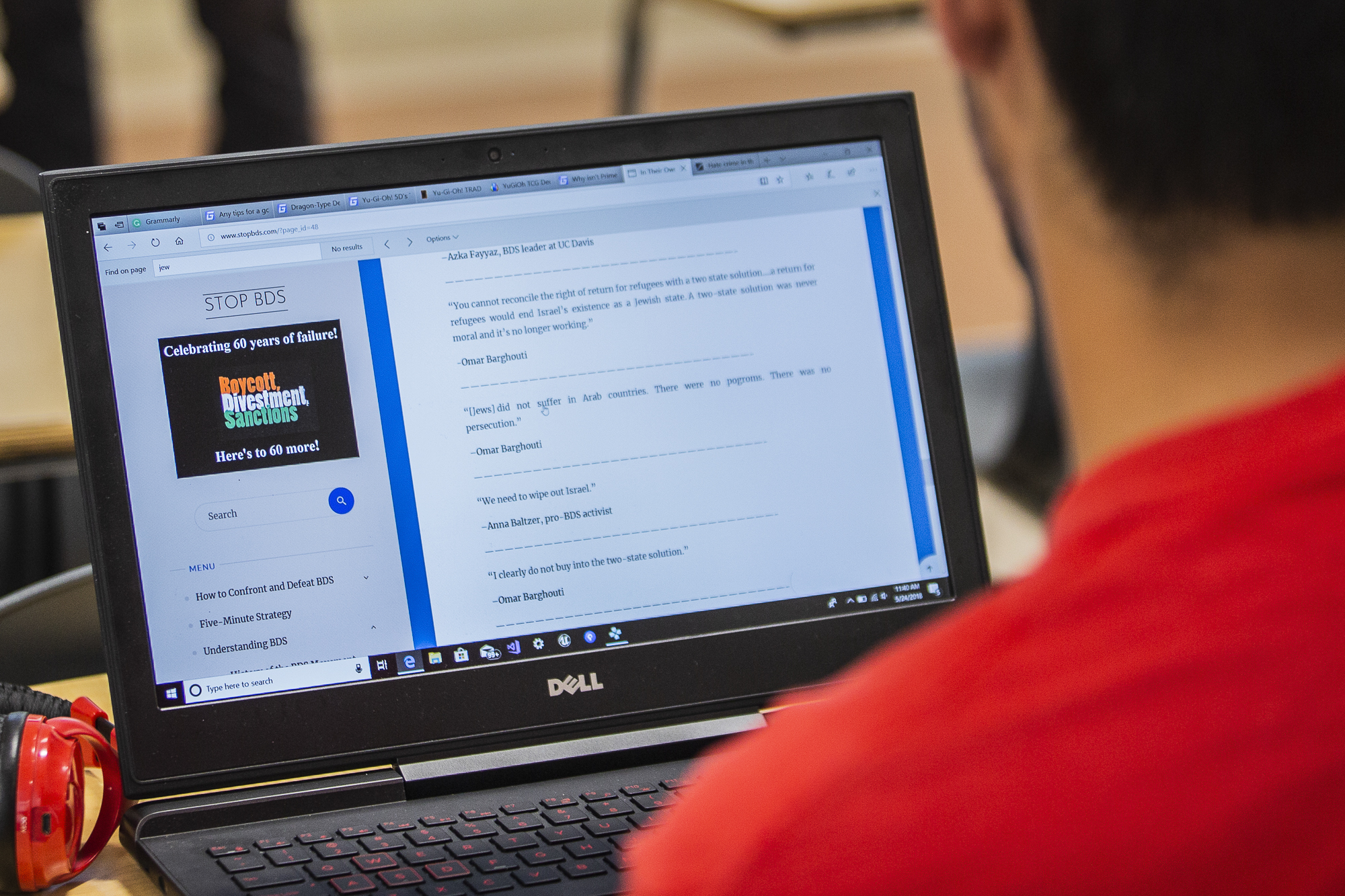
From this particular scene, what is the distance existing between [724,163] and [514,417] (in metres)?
0.19

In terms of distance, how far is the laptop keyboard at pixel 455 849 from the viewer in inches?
26.2

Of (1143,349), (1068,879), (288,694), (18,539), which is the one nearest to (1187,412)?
(1143,349)

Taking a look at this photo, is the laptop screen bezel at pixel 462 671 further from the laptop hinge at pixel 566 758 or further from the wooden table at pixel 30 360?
the wooden table at pixel 30 360

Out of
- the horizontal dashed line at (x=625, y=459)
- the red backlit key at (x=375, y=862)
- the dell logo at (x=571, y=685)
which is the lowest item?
the red backlit key at (x=375, y=862)

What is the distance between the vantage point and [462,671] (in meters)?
0.77

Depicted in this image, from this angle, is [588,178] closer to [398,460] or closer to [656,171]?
[656,171]

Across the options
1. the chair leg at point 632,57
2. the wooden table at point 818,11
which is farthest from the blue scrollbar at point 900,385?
the chair leg at point 632,57

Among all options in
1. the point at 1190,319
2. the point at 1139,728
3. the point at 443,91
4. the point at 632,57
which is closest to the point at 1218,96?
the point at 1190,319

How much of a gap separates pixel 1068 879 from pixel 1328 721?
0.08 meters

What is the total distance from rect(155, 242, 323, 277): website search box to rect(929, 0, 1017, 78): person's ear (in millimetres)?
408

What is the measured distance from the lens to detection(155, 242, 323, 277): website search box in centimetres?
75

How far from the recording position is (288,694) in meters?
0.75

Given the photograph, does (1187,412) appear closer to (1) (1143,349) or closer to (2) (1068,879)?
(1) (1143,349)

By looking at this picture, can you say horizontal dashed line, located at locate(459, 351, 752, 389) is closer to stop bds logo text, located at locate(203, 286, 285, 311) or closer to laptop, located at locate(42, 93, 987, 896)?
laptop, located at locate(42, 93, 987, 896)
